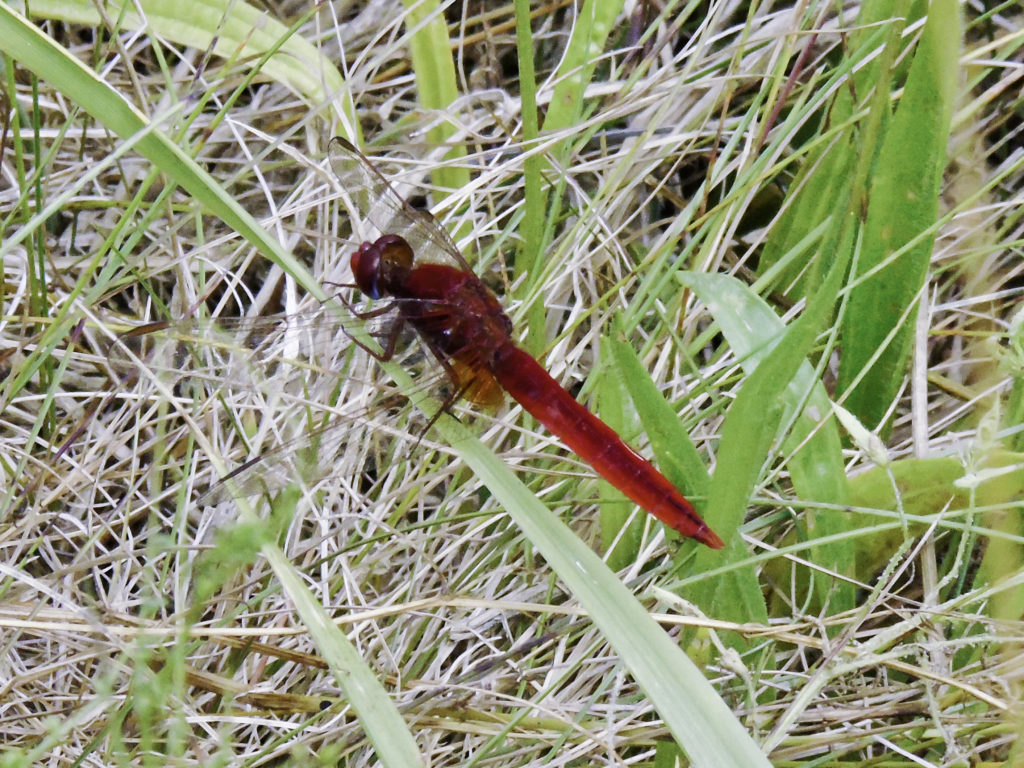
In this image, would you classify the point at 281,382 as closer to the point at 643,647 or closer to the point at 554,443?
the point at 554,443

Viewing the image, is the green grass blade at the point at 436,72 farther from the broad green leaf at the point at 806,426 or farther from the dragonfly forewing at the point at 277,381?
the broad green leaf at the point at 806,426

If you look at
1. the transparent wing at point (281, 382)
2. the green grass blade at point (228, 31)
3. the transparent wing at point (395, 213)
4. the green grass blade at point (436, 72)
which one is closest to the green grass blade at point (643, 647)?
the transparent wing at point (281, 382)

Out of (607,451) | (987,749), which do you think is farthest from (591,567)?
(987,749)

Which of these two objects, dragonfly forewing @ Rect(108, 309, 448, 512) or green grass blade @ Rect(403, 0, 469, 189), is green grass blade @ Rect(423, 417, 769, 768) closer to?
dragonfly forewing @ Rect(108, 309, 448, 512)

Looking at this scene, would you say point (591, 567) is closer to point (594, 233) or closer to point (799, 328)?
point (799, 328)

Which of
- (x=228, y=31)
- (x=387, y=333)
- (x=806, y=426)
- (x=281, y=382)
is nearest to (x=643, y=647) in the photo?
(x=806, y=426)

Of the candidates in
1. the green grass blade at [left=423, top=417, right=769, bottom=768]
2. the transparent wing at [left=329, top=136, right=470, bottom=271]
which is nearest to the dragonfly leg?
the transparent wing at [left=329, top=136, right=470, bottom=271]
